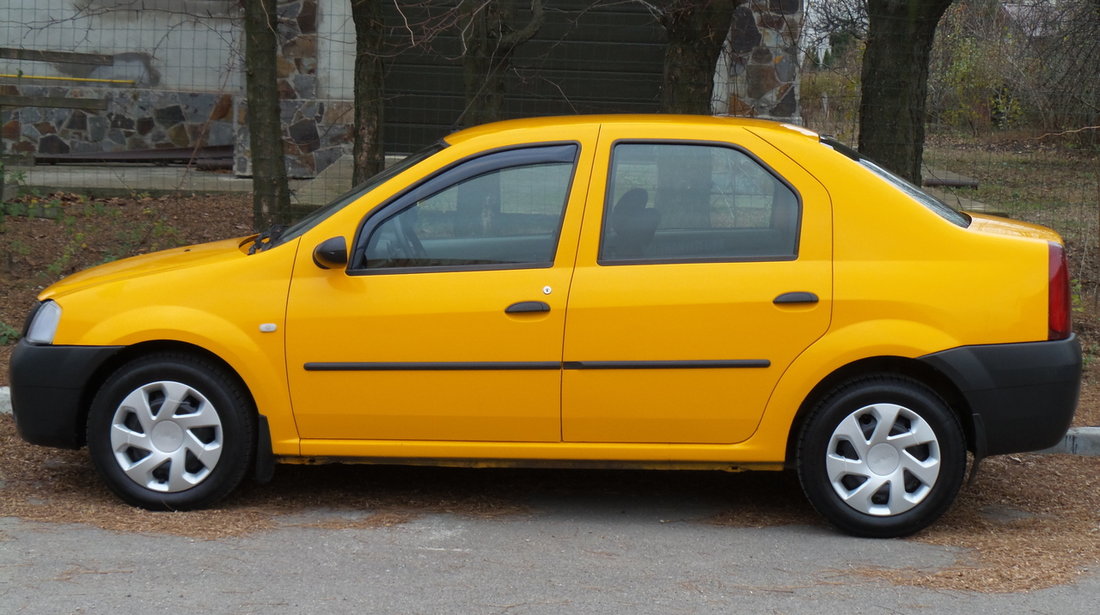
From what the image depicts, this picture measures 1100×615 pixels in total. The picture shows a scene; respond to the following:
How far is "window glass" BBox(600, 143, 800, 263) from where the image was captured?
5090 mm

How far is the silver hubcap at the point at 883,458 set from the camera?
5.04 metres

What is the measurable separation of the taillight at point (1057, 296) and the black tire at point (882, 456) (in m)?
0.55

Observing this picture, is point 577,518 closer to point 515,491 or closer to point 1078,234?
point 515,491

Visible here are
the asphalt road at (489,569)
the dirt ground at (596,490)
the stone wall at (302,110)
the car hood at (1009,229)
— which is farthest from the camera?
the stone wall at (302,110)

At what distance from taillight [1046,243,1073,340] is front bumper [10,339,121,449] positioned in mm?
3923

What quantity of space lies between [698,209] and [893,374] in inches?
42.3

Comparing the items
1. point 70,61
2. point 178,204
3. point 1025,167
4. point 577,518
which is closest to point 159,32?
point 70,61

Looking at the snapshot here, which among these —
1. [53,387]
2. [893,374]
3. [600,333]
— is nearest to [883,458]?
[893,374]

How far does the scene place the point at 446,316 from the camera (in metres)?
5.06

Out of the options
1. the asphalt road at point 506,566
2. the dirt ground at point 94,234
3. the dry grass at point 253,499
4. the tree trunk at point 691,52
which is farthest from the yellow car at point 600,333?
the tree trunk at point 691,52

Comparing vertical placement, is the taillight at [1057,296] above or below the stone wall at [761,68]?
below

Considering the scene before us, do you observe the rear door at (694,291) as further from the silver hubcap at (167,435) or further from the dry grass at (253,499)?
the silver hubcap at (167,435)

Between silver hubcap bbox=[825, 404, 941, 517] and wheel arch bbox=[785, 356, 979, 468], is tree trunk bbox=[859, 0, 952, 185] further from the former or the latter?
silver hubcap bbox=[825, 404, 941, 517]

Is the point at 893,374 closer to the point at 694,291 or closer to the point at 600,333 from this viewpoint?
the point at 694,291
